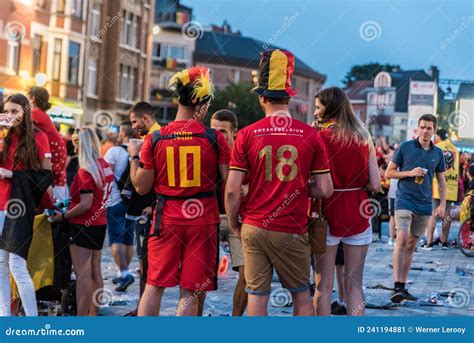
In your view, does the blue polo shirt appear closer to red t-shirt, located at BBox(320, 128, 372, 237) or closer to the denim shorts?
red t-shirt, located at BBox(320, 128, 372, 237)

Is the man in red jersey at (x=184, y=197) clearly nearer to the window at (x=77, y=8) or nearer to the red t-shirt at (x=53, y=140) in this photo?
the red t-shirt at (x=53, y=140)

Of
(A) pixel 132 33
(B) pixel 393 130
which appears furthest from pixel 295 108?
(A) pixel 132 33

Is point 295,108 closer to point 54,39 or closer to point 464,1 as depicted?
point 54,39

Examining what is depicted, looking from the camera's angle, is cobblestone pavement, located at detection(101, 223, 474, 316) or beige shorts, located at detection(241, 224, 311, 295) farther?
cobblestone pavement, located at detection(101, 223, 474, 316)

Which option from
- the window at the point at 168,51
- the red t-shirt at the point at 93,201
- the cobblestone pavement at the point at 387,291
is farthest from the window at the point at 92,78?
the red t-shirt at the point at 93,201

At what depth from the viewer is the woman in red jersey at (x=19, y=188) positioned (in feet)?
21.4

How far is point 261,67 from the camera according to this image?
5.67 meters

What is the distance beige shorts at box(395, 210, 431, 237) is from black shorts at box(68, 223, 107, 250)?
3.30m

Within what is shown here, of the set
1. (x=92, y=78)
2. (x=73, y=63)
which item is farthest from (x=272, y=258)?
(x=92, y=78)

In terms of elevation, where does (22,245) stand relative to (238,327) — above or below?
above

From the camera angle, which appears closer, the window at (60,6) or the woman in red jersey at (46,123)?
the woman in red jersey at (46,123)

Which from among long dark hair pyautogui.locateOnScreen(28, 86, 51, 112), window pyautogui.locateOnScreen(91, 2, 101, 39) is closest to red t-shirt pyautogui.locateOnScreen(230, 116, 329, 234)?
long dark hair pyautogui.locateOnScreen(28, 86, 51, 112)

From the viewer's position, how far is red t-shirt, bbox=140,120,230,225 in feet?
18.2

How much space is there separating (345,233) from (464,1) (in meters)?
2.78
